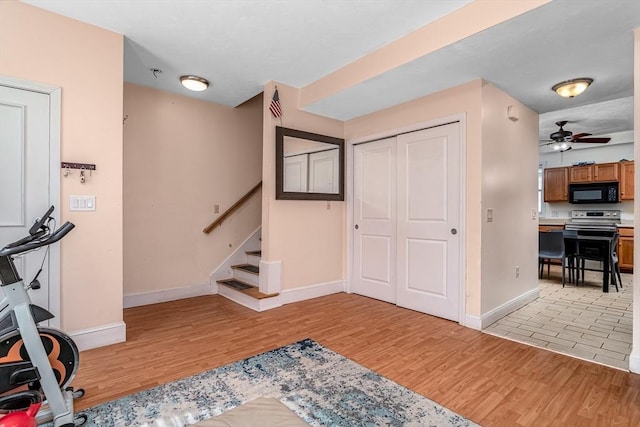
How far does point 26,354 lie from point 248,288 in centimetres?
240

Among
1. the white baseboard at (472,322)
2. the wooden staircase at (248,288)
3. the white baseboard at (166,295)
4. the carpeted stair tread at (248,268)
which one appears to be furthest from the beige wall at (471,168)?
the white baseboard at (166,295)

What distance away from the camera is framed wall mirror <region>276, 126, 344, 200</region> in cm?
376

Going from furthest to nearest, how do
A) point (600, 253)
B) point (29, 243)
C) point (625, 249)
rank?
point (625, 249) → point (600, 253) → point (29, 243)

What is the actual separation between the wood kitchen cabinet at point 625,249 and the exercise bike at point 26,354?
8239 millimetres

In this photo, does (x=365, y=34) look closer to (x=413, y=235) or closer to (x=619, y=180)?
(x=413, y=235)

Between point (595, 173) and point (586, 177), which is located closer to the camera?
point (595, 173)

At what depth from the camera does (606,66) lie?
282 cm

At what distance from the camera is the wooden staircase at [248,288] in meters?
3.63

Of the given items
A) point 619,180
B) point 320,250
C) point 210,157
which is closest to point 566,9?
point 320,250

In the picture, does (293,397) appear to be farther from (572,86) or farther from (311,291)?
(572,86)

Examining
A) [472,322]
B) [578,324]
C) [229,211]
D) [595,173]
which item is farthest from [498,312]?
[595,173]

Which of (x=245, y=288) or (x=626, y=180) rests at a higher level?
(x=626, y=180)

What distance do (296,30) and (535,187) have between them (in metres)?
3.57

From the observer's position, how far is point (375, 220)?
13.6ft
